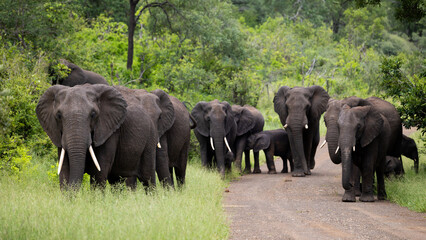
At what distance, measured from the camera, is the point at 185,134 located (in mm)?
13531

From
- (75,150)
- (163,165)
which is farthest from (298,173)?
(75,150)

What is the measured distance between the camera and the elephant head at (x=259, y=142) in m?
19.8

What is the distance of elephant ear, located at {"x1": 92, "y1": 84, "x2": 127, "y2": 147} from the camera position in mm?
9828

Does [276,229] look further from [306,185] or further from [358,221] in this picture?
[306,185]

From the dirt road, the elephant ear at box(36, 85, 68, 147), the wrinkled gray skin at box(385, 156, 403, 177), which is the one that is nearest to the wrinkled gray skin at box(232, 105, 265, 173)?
the dirt road

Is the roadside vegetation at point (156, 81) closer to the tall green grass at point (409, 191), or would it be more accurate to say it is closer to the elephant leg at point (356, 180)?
the tall green grass at point (409, 191)

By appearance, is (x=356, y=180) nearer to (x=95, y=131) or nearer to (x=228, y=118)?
(x=228, y=118)

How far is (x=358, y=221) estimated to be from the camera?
34.1 ft

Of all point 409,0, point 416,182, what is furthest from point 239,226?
point 409,0

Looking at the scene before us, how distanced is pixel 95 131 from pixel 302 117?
1052cm

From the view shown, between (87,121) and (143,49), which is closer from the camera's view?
(87,121)

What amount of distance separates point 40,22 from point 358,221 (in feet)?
38.9

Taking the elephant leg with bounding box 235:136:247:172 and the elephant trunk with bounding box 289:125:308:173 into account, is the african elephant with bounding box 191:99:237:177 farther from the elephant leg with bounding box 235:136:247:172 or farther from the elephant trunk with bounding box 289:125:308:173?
the elephant trunk with bounding box 289:125:308:173

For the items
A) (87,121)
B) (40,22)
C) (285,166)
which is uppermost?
(40,22)
